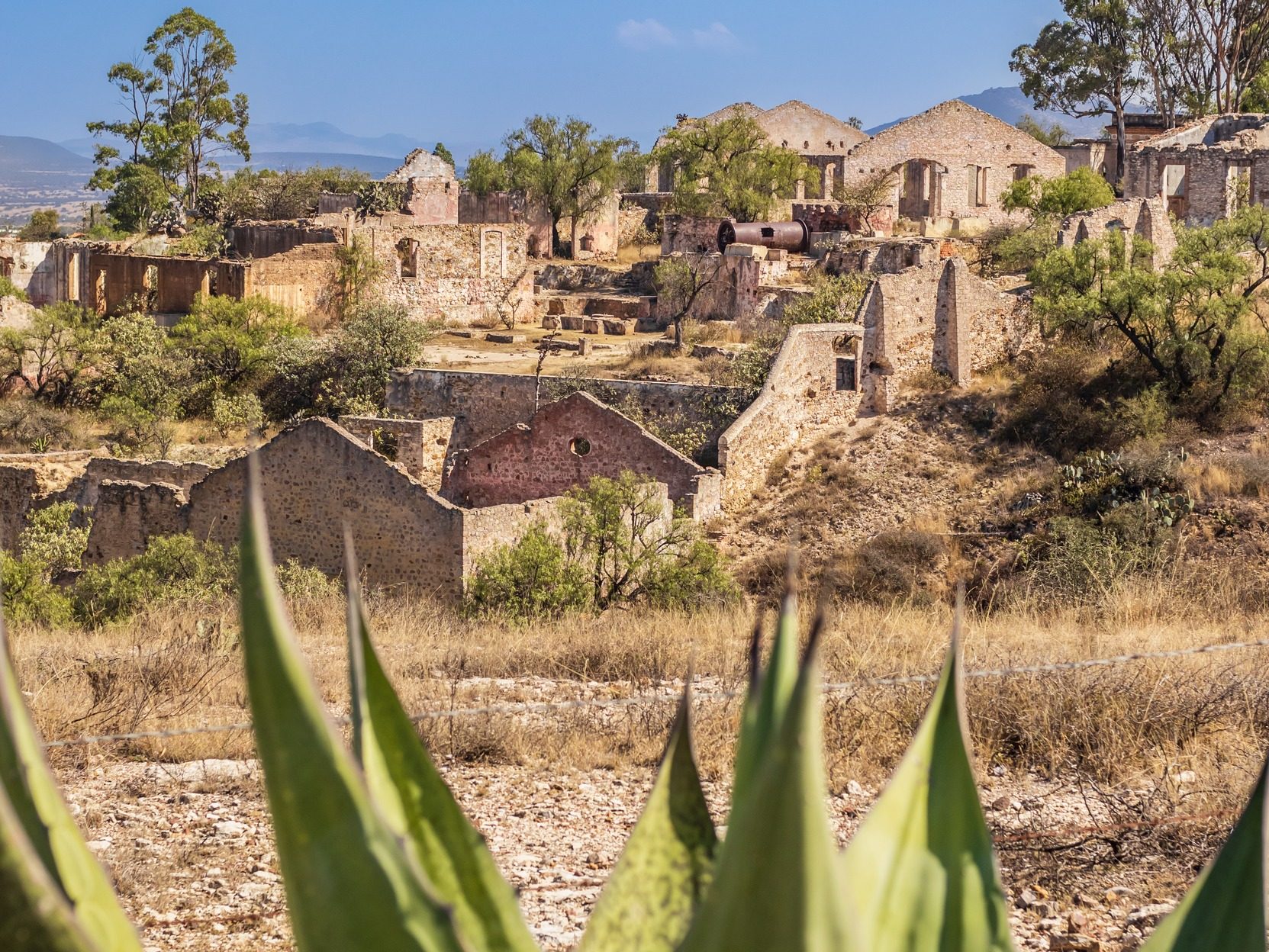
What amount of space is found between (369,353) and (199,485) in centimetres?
721

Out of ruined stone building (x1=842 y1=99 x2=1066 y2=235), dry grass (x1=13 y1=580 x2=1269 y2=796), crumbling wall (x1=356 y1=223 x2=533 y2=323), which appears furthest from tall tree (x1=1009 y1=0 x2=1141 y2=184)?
dry grass (x1=13 y1=580 x2=1269 y2=796)

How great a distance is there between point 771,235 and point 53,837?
87.9 feet

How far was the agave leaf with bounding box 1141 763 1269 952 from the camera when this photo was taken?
170 centimetres

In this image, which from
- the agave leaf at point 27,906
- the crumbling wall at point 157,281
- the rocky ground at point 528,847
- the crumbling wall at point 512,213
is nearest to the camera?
the agave leaf at point 27,906

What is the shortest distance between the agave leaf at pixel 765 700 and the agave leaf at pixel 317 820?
389 millimetres

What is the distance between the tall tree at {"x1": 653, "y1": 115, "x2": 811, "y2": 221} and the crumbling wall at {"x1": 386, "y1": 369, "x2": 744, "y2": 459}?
12.6 meters

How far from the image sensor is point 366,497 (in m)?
14.1

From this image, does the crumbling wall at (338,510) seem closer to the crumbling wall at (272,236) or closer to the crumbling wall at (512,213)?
the crumbling wall at (272,236)

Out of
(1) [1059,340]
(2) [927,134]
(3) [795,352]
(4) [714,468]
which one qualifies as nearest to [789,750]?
(4) [714,468]

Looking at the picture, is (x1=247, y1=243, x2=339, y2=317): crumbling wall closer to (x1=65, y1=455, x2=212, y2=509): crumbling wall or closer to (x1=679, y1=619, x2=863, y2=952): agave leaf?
(x1=65, y1=455, x2=212, y2=509): crumbling wall

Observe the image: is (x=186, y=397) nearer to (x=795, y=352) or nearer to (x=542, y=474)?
(x=542, y=474)

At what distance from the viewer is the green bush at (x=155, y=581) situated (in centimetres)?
1160

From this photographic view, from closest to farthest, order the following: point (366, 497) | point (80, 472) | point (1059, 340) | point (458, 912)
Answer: point (458, 912) < point (366, 497) < point (80, 472) < point (1059, 340)

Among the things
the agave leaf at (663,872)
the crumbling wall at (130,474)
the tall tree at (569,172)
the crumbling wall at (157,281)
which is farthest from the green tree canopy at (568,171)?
the agave leaf at (663,872)
